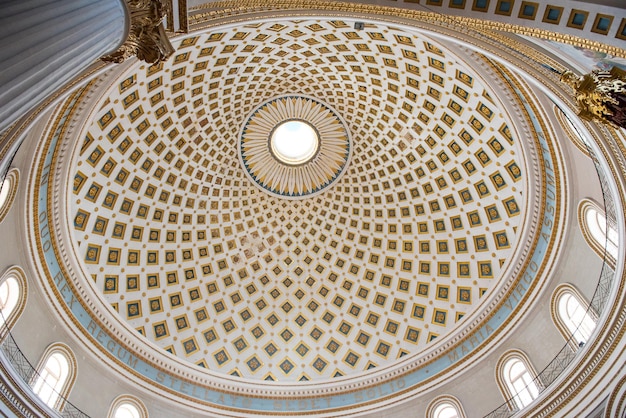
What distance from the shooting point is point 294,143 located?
29.0 meters

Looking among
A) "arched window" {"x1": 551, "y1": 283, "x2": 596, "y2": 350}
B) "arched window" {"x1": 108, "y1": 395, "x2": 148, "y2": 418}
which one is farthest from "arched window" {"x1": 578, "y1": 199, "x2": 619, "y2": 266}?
"arched window" {"x1": 108, "y1": 395, "x2": 148, "y2": 418}

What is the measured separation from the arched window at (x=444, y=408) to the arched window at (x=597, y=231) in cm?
850

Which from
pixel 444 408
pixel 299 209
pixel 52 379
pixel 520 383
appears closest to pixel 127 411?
pixel 52 379

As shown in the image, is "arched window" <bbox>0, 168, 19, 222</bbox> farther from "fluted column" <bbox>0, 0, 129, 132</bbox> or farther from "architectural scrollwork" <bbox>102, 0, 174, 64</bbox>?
"fluted column" <bbox>0, 0, 129, 132</bbox>

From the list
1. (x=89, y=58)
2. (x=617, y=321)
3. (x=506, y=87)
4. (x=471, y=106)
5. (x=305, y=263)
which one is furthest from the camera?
(x=305, y=263)

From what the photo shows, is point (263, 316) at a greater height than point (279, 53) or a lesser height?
lesser

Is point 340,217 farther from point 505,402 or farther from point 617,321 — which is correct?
point 617,321

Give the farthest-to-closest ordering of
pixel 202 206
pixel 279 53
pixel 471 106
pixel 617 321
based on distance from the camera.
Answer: pixel 202 206, pixel 279 53, pixel 471 106, pixel 617 321

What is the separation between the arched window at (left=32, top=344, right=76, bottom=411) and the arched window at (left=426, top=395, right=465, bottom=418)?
14.2 metres

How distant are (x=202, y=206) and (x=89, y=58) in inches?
749

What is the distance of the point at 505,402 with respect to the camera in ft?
56.9

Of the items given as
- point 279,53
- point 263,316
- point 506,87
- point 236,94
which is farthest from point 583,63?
point 263,316

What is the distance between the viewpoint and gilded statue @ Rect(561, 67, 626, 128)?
7738 millimetres

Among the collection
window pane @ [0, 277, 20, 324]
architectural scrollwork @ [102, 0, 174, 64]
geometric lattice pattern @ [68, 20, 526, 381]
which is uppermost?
geometric lattice pattern @ [68, 20, 526, 381]
